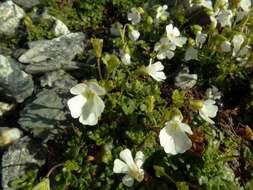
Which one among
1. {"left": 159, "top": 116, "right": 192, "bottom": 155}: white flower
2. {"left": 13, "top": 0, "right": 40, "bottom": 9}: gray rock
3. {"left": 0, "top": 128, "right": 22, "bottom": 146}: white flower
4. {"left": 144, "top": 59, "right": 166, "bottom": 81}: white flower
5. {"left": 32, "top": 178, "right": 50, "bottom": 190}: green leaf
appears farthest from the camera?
{"left": 13, "top": 0, "right": 40, "bottom": 9}: gray rock

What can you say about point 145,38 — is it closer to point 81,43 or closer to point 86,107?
point 81,43

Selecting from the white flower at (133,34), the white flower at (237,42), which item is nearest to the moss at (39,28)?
the white flower at (133,34)

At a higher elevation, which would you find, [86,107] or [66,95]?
[86,107]

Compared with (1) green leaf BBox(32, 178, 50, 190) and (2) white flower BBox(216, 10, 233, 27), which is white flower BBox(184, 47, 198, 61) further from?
(1) green leaf BBox(32, 178, 50, 190)

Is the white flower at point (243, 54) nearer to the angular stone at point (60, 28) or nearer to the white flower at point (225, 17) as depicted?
the white flower at point (225, 17)

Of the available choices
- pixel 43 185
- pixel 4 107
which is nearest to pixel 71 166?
pixel 43 185

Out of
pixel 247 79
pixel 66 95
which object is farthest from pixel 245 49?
pixel 66 95

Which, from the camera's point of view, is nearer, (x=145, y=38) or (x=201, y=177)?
(x=201, y=177)

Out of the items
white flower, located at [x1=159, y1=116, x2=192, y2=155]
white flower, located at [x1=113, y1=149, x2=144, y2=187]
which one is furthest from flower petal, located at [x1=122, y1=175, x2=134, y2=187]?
white flower, located at [x1=159, y1=116, x2=192, y2=155]
